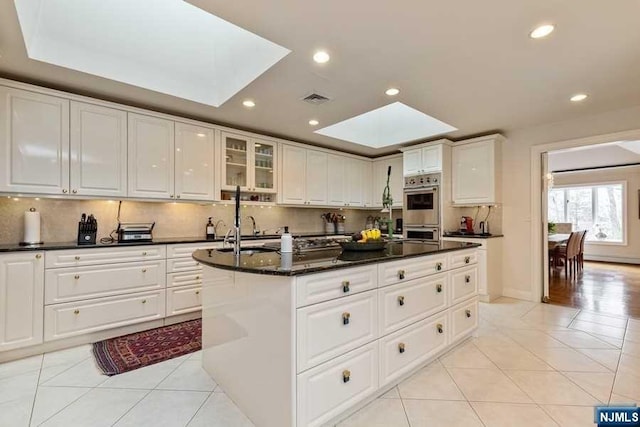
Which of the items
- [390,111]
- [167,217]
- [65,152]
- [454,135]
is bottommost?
[167,217]

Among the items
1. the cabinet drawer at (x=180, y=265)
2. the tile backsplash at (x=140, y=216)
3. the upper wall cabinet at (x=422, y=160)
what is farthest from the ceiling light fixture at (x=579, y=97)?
the cabinet drawer at (x=180, y=265)

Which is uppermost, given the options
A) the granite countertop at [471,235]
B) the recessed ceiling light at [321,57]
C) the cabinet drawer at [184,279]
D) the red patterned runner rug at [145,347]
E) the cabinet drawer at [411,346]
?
the recessed ceiling light at [321,57]

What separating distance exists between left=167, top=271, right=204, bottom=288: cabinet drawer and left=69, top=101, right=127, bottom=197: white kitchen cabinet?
1010 mm

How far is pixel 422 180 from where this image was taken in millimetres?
4973

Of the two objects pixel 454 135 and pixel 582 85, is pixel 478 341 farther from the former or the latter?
pixel 454 135

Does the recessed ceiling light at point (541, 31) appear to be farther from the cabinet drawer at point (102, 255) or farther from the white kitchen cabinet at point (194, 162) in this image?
the cabinet drawer at point (102, 255)

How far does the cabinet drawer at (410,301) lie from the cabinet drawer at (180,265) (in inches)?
90.5

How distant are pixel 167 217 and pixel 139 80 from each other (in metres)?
1.63

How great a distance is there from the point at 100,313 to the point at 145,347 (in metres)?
0.59

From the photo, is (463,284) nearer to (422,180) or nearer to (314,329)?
(314,329)

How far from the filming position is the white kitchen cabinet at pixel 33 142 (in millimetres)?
2637

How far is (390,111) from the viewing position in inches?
186

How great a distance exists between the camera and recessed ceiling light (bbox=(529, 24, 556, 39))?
2041 mm

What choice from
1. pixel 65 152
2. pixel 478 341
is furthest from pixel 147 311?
pixel 478 341
